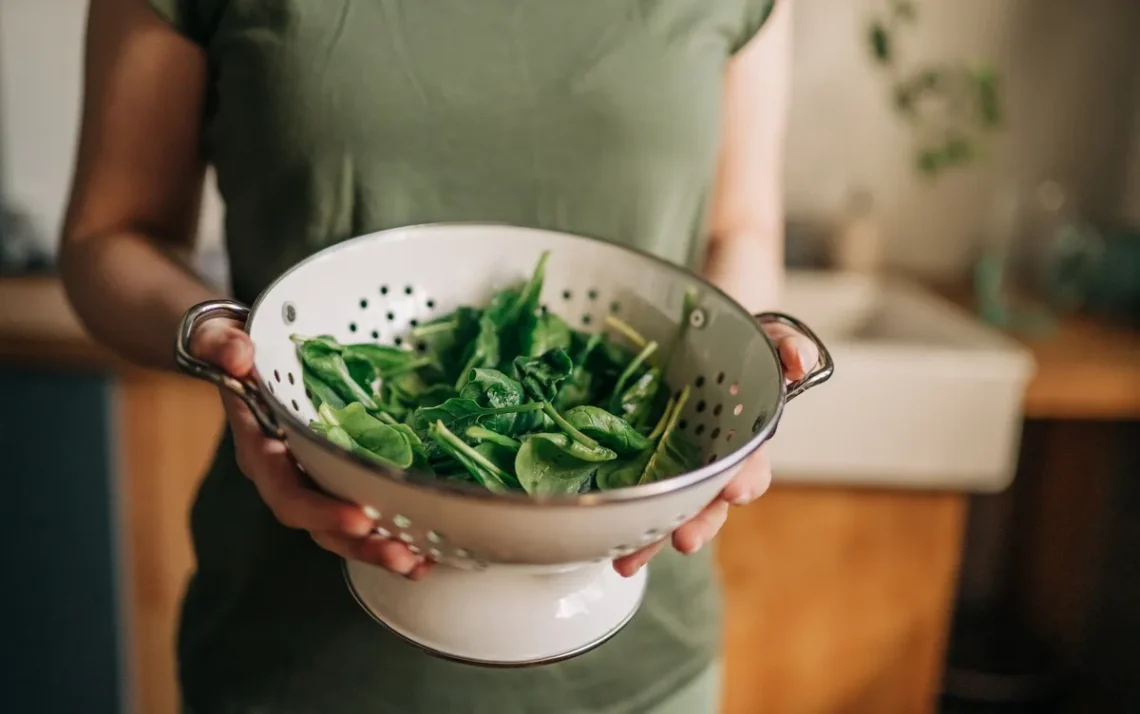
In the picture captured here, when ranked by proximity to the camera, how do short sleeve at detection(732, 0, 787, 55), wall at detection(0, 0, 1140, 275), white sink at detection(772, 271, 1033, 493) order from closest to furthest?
1. short sleeve at detection(732, 0, 787, 55)
2. white sink at detection(772, 271, 1033, 493)
3. wall at detection(0, 0, 1140, 275)

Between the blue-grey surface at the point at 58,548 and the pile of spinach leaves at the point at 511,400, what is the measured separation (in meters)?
0.79

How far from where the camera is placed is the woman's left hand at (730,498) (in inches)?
16.0

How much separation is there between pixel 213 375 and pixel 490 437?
0.13 meters

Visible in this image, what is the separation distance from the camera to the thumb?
363 millimetres

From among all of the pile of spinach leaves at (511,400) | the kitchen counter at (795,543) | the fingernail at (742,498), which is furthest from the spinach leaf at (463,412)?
the kitchen counter at (795,543)

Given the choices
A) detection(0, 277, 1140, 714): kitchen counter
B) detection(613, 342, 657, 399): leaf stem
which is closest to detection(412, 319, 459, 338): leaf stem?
detection(613, 342, 657, 399): leaf stem

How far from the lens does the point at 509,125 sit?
1.77 feet

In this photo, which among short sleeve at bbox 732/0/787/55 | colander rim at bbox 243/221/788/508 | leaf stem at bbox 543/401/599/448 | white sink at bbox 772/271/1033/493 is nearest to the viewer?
colander rim at bbox 243/221/788/508

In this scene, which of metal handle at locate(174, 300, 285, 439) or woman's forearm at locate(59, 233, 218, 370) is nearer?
metal handle at locate(174, 300, 285, 439)

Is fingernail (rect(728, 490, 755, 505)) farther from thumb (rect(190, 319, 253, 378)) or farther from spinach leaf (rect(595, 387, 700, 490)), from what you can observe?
thumb (rect(190, 319, 253, 378))

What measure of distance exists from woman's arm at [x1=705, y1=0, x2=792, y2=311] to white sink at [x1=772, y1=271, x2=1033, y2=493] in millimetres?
424

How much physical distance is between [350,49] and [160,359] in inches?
8.4

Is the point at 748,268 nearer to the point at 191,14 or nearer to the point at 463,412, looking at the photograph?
the point at 463,412

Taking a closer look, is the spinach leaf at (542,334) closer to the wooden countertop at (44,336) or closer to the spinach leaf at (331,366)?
the spinach leaf at (331,366)
